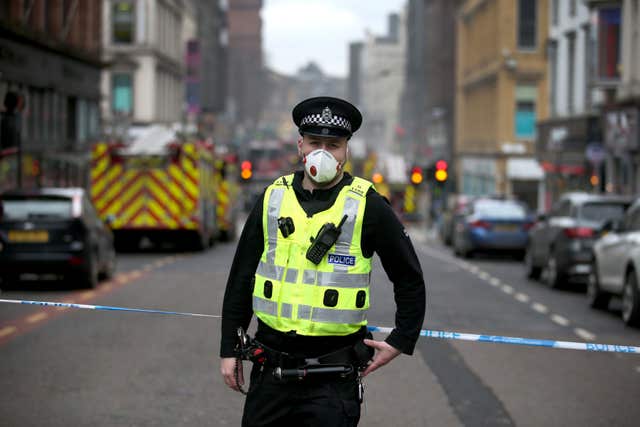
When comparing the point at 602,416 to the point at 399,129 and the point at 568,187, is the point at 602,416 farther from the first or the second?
the point at 399,129

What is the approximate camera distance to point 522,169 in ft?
220

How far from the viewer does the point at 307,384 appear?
4699 mm

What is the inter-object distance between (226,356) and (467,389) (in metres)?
4.71

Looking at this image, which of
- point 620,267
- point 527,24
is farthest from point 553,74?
point 620,267

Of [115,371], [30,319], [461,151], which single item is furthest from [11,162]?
[461,151]

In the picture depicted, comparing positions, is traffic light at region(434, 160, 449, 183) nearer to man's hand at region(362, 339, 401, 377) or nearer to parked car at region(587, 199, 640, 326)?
parked car at region(587, 199, 640, 326)

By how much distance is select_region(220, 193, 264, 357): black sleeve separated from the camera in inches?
192

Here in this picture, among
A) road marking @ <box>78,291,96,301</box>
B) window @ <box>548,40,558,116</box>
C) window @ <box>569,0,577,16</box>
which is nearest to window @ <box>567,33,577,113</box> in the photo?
window @ <box>569,0,577,16</box>

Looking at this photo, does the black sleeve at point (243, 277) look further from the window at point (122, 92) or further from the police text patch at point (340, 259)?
the window at point (122, 92)

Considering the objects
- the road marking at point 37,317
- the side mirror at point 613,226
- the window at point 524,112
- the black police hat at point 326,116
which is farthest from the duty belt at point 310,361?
the window at point 524,112

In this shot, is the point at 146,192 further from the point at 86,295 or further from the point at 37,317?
the point at 37,317

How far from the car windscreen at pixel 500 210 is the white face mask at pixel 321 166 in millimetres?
25687

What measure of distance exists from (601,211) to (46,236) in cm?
836

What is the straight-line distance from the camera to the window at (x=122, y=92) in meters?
77.2
